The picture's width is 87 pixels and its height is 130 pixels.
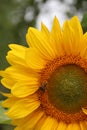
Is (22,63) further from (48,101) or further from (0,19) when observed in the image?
(0,19)

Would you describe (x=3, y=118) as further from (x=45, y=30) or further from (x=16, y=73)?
(x=45, y=30)

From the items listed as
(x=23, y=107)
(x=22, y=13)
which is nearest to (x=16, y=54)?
(x=23, y=107)

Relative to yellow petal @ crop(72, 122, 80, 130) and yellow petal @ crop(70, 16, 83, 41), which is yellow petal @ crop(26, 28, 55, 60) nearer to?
yellow petal @ crop(70, 16, 83, 41)

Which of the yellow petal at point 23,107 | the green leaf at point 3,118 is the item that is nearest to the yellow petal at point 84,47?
the yellow petal at point 23,107

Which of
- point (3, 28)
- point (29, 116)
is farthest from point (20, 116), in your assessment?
point (3, 28)

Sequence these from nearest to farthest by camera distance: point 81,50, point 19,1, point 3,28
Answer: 1. point 81,50
2. point 3,28
3. point 19,1
